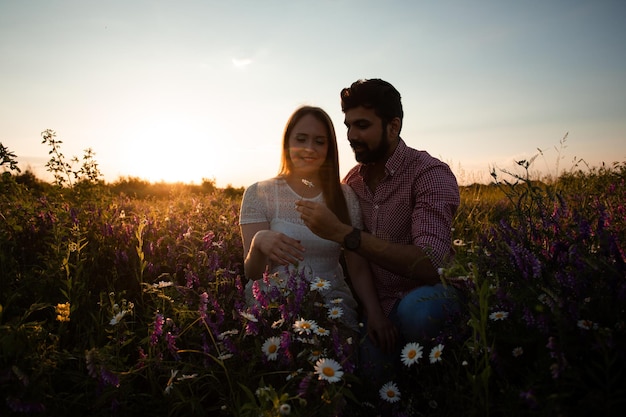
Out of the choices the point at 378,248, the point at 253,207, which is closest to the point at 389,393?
the point at 378,248

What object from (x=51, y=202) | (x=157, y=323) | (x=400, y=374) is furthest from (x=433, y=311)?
(x=51, y=202)

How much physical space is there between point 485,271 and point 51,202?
4.62 meters

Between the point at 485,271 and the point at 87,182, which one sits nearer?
the point at 485,271

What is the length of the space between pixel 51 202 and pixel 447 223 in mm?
4237

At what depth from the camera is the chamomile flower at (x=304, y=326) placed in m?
2.08

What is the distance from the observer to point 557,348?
147 cm

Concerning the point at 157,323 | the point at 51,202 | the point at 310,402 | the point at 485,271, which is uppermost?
the point at 51,202

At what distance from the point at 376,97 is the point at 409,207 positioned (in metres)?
0.98

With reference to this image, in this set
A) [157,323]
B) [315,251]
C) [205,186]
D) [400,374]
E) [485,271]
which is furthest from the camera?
[205,186]

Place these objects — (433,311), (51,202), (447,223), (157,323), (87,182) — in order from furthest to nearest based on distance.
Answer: (87,182) < (51,202) < (447,223) < (433,311) < (157,323)

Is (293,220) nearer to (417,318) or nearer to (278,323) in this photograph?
(417,318)

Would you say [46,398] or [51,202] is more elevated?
[51,202]

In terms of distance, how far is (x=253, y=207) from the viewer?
376 cm

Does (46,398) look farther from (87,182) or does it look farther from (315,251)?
(87,182)
